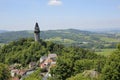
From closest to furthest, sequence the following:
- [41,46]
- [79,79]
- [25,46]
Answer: [79,79] < [41,46] < [25,46]

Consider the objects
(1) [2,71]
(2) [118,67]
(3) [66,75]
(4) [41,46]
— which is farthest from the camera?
(4) [41,46]

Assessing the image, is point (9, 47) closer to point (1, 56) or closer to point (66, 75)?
point (1, 56)

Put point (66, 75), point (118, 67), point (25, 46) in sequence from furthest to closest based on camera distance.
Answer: point (25, 46)
point (66, 75)
point (118, 67)

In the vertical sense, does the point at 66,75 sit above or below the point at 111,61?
below

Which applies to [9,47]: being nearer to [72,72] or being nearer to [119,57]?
[72,72]

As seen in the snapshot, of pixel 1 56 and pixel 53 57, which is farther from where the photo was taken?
pixel 1 56

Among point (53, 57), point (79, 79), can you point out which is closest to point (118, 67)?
point (79, 79)

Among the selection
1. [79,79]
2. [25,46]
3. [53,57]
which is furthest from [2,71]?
[25,46]

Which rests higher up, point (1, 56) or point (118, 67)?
point (118, 67)

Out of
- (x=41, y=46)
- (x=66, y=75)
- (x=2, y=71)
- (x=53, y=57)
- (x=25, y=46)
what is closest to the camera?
(x=66, y=75)
